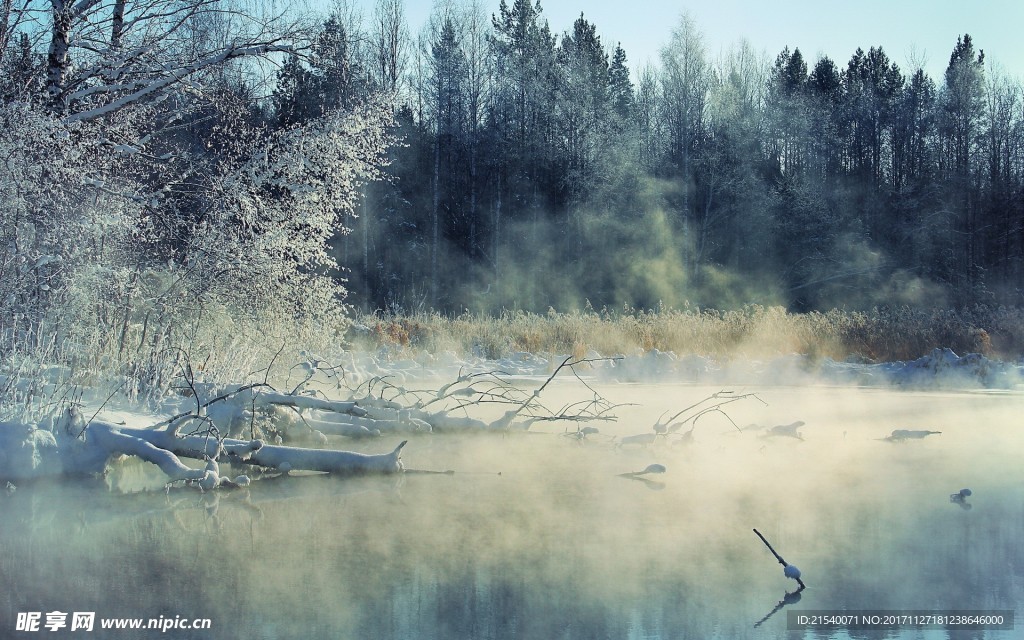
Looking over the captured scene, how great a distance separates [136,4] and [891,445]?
22.6 ft

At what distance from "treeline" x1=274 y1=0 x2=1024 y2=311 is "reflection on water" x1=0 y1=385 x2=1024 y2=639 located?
2273cm

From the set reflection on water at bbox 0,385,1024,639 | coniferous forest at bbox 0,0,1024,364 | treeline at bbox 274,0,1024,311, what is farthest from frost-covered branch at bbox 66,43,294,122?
treeline at bbox 274,0,1024,311

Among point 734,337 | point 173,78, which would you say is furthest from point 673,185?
point 173,78

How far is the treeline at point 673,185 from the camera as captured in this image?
29438mm

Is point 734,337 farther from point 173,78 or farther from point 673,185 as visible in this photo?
point 673,185

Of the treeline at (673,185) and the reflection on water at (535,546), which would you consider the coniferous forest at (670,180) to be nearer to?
the treeline at (673,185)

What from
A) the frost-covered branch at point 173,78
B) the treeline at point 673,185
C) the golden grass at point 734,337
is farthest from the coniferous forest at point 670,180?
the frost-covered branch at point 173,78

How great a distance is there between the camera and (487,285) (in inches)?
1161

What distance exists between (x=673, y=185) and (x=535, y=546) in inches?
1098

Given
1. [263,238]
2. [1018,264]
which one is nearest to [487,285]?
[1018,264]

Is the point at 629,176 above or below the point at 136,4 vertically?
above

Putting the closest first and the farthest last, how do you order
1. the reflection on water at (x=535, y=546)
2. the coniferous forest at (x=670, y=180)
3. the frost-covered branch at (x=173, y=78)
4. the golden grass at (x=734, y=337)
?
the reflection on water at (x=535, y=546) < the frost-covered branch at (x=173, y=78) < the golden grass at (x=734, y=337) < the coniferous forest at (x=670, y=180)

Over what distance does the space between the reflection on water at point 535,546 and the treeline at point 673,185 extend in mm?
22728

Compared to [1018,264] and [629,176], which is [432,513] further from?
[1018,264]
